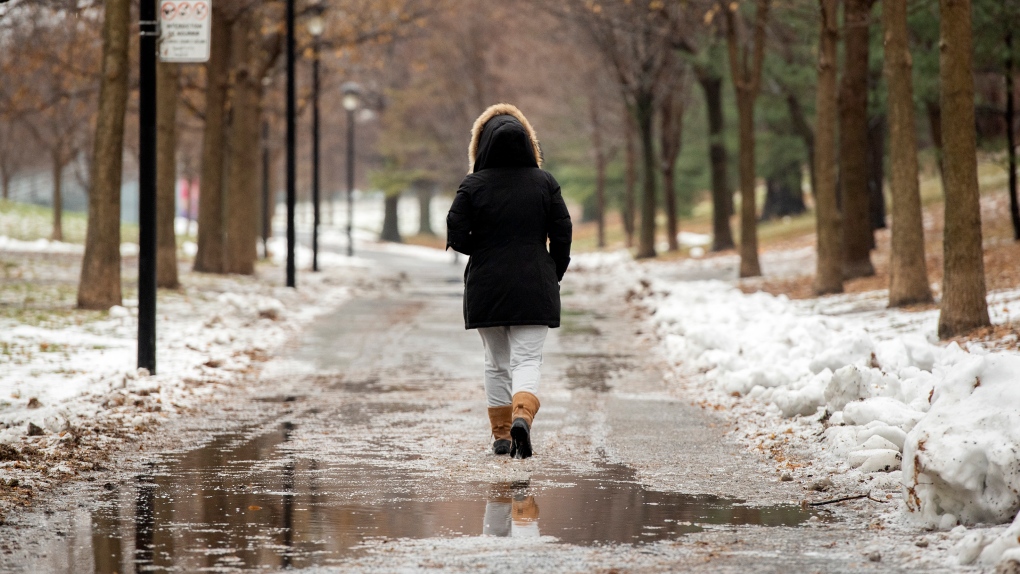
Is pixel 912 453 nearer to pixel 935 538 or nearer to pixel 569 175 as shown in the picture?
pixel 935 538

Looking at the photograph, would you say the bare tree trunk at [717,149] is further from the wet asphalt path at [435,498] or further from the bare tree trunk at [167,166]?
the wet asphalt path at [435,498]

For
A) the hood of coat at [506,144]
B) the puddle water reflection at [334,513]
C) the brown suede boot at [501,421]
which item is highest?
the hood of coat at [506,144]

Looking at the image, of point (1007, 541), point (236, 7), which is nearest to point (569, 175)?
point (236, 7)

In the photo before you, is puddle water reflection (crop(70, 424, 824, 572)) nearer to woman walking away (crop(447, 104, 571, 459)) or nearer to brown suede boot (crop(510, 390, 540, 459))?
brown suede boot (crop(510, 390, 540, 459))

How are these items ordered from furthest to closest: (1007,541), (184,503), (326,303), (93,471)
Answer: (326,303) < (93,471) < (184,503) < (1007,541)

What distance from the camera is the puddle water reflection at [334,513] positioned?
5395 millimetres

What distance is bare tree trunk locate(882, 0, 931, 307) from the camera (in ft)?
48.9

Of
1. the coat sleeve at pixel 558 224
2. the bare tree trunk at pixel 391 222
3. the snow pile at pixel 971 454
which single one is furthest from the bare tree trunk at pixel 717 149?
the bare tree trunk at pixel 391 222

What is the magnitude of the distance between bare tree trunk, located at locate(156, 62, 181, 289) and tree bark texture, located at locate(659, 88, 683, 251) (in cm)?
1953

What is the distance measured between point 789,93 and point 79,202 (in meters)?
81.7

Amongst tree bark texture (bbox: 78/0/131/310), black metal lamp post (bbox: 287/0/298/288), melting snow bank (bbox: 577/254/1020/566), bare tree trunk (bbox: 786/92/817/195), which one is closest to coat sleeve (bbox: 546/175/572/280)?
melting snow bank (bbox: 577/254/1020/566)

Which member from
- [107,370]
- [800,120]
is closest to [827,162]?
[107,370]

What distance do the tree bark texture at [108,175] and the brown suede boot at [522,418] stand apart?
33.5 ft

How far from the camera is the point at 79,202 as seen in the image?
4031 inches
